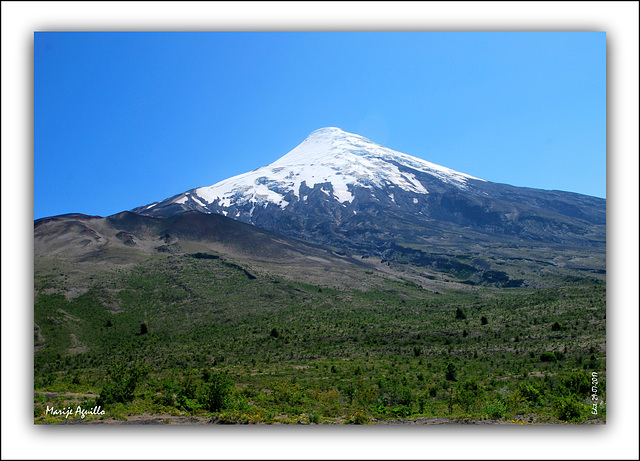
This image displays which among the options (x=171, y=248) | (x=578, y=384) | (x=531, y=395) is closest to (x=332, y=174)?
(x=171, y=248)

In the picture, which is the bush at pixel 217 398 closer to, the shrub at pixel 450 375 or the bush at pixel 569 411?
the bush at pixel 569 411

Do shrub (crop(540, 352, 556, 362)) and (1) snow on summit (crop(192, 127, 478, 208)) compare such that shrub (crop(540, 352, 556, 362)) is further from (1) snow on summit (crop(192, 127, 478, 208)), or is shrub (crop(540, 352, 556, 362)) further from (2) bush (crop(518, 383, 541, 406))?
(1) snow on summit (crop(192, 127, 478, 208))

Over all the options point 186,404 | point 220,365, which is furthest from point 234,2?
point 220,365

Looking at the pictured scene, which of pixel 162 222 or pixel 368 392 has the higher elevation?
pixel 162 222

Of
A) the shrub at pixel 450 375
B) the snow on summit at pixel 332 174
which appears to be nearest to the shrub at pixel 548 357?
the shrub at pixel 450 375

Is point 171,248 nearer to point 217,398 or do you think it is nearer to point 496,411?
point 217,398

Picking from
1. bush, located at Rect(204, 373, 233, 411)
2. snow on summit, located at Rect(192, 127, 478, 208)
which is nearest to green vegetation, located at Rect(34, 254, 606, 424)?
bush, located at Rect(204, 373, 233, 411)

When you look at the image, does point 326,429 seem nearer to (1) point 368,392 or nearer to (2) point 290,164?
(1) point 368,392
